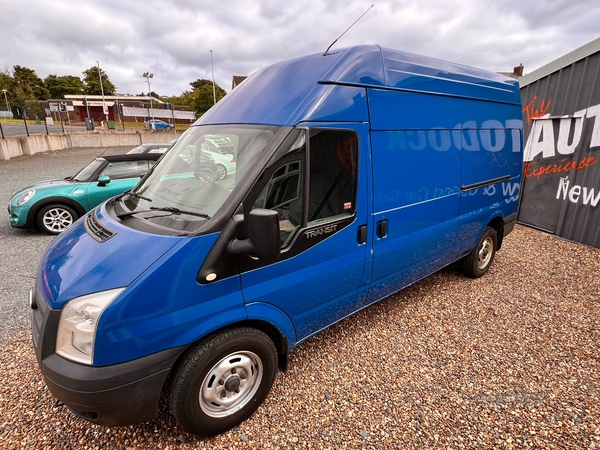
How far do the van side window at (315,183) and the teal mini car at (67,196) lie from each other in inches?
200

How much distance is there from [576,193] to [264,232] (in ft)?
23.0

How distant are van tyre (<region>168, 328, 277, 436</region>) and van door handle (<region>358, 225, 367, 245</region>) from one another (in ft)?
3.63

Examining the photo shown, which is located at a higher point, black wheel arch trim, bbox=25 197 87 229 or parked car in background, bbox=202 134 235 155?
parked car in background, bbox=202 134 235 155

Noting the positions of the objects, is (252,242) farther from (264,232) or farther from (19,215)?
(19,215)

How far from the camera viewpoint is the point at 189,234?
79.3 inches

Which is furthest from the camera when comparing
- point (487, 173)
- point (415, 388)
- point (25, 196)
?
point (25, 196)

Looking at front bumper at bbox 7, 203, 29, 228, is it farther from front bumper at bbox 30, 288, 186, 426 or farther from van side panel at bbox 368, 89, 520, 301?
van side panel at bbox 368, 89, 520, 301

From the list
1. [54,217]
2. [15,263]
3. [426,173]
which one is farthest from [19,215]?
[426,173]

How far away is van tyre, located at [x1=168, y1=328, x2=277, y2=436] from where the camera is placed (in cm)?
208

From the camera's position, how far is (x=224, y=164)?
2422 millimetres

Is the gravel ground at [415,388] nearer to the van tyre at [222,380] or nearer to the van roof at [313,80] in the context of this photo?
the van tyre at [222,380]

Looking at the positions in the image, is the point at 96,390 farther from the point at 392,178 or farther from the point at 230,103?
the point at 392,178

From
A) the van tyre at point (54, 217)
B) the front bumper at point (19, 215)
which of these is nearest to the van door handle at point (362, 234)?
the van tyre at point (54, 217)

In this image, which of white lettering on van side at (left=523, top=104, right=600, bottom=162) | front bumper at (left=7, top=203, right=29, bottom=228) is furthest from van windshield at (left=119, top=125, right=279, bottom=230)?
white lettering on van side at (left=523, top=104, right=600, bottom=162)
